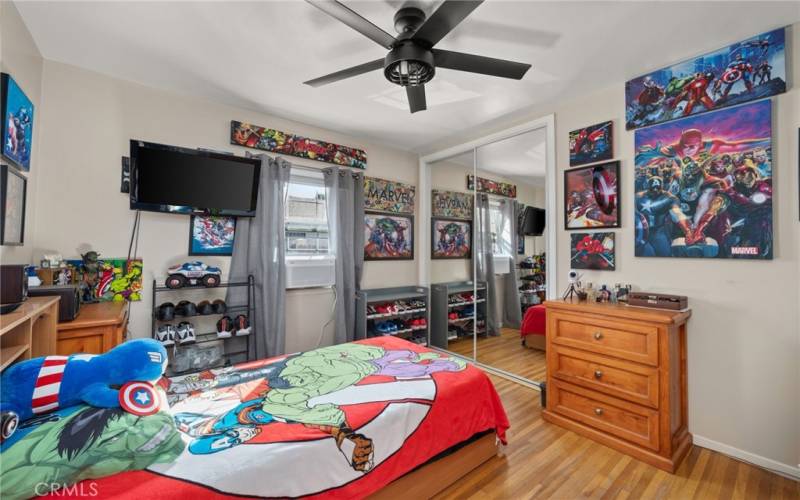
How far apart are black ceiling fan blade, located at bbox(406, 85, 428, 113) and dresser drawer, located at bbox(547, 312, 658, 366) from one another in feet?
6.23

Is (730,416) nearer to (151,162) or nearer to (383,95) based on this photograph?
(383,95)

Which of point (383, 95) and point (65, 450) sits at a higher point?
point (383, 95)

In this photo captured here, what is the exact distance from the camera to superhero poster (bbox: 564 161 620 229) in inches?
101

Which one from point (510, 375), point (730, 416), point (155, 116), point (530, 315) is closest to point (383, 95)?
point (155, 116)

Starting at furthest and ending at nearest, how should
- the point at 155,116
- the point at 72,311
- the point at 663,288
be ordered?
1. the point at 155,116
2. the point at 663,288
3. the point at 72,311

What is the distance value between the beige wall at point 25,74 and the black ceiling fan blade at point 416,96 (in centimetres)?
217

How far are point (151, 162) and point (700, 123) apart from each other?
4.09m

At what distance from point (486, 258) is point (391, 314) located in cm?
131

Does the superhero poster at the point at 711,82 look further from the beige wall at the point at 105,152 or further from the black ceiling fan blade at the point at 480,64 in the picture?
the beige wall at the point at 105,152

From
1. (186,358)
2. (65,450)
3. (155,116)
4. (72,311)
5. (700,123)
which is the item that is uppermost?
(155,116)

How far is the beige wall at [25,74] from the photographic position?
66.9 inches

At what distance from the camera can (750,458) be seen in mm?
1966

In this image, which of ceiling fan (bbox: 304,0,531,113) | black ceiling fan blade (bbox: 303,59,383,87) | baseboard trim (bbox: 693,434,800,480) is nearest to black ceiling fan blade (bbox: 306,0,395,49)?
ceiling fan (bbox: 304,0,531,113)

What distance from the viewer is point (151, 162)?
251 cm
